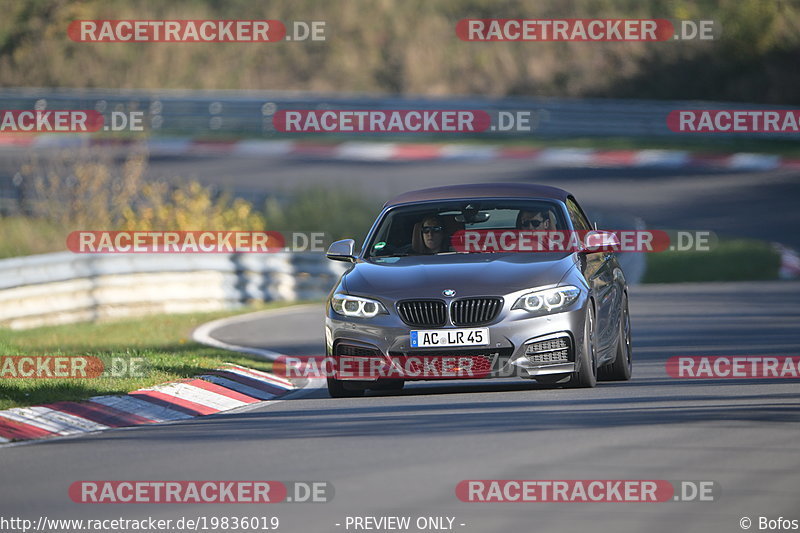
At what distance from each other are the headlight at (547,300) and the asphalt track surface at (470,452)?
618 millimetres

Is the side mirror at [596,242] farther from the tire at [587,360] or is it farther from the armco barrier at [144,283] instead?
the armco barrier at [144,283]

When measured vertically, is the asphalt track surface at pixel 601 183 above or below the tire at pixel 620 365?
above

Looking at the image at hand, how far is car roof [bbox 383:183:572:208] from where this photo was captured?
13.0 meters

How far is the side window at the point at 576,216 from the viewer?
13.0 m

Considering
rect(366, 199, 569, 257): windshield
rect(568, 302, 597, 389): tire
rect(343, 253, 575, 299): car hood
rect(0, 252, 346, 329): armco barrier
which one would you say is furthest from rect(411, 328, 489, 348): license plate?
rect(0, 252, 346, 329): armco barrier

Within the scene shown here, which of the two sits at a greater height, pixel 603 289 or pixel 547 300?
pixel 603 289

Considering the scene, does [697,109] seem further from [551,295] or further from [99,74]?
[551,295]

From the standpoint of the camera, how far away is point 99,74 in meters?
53.5

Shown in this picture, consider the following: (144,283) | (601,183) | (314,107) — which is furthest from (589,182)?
(144,283)

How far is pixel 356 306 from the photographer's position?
1194 cm

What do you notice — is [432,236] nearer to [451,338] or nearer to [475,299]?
[475,299]

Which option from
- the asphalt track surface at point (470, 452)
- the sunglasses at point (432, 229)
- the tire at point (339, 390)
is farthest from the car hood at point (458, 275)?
the asphalt track surface at point (470, 452)

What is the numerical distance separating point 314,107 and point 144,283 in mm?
19515

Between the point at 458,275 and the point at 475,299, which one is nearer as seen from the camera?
the point at 475,299
